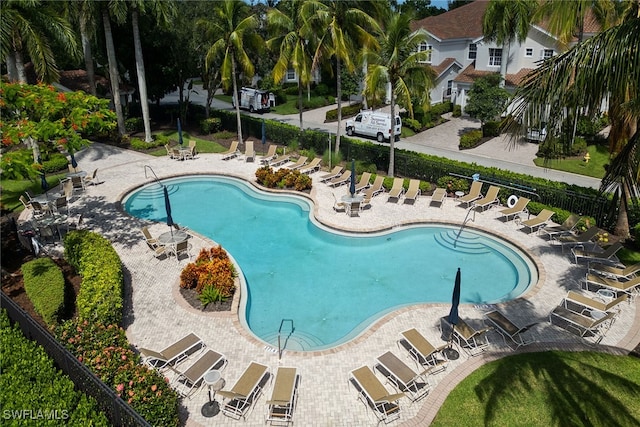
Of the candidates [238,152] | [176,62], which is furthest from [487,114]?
[176,62]

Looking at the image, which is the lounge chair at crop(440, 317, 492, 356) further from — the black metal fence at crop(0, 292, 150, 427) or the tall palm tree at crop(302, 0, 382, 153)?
the tall palm tree at crop(302, 0, 382, 153)

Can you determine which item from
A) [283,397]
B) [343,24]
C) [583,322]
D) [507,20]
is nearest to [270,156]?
[343,24]

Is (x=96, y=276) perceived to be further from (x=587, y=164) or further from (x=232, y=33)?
(x=587, y=164)

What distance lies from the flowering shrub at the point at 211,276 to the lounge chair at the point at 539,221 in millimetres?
12177

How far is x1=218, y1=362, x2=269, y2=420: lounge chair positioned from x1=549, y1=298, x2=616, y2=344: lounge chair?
8468 millimetres

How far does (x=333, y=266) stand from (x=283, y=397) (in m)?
7.75

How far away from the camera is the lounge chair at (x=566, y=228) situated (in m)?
17.7

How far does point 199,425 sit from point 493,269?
39.3 ft

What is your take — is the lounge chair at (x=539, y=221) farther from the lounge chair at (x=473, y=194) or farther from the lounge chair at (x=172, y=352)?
the lounge chair at (x=172, y=352)

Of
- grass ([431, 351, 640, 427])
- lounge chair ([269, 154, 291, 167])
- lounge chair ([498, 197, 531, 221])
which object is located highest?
lounge chair ([269, 154, 291, 167])

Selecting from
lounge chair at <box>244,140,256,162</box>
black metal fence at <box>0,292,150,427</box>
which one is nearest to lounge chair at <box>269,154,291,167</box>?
lounge chair at <box>244,140,256,162</box>

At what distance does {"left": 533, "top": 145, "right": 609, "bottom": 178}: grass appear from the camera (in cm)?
2670

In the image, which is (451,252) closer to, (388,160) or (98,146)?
(388,160)

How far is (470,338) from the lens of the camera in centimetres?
1170
